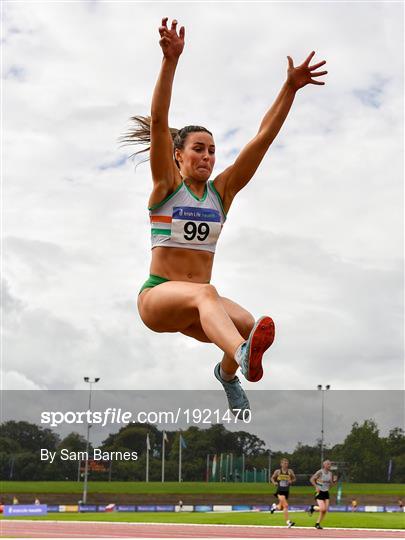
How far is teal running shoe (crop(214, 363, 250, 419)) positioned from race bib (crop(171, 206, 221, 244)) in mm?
1091

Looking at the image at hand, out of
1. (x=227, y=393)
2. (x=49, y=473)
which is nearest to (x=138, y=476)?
(x=49, y=473)

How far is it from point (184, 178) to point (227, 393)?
5.76 feet

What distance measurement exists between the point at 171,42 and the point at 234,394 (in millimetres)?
2744

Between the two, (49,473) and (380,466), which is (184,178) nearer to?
(49,473)

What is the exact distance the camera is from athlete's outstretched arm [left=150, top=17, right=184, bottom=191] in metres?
5.71

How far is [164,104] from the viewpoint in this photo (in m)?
5.80

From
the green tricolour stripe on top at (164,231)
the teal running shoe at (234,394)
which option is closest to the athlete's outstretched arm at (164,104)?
the green tricolour stripe on top at (164,231)

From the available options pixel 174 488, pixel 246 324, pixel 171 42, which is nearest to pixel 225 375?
pixel 246 324

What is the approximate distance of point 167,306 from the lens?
19.2 ft

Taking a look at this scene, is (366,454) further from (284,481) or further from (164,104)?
(164,104)

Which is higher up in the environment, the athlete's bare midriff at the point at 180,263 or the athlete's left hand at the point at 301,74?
the athlete's left hand at the point at 301,74

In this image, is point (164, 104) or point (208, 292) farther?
point (164, 104)

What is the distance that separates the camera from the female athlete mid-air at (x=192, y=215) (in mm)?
5719

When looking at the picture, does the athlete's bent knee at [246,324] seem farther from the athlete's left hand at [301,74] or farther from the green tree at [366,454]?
the green tree at [366,454]
